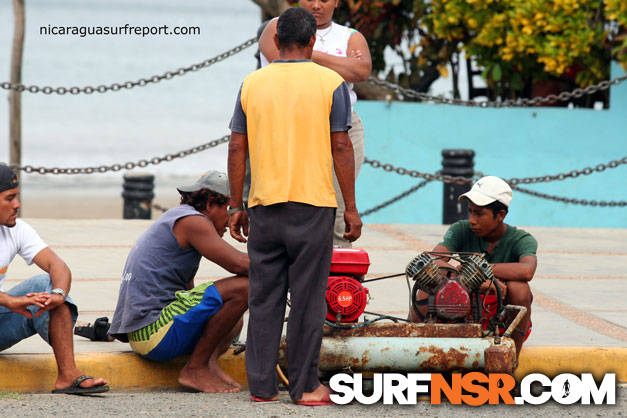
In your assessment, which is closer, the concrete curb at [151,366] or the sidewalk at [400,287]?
the concrete curb at [151,366]

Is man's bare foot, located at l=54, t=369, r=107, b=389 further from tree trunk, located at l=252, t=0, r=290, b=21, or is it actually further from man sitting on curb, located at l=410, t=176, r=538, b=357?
tree trunk, located at l=252, t=0, r=290, b=21

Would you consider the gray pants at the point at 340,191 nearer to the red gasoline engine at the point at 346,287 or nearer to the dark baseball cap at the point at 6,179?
the red gasoline engine at the point at 346,287

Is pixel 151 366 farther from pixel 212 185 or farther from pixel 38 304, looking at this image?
pixel 212 185

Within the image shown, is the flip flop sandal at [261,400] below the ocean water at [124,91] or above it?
below

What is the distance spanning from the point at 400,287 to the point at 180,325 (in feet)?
9.38

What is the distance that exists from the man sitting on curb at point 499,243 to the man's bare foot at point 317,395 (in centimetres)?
80

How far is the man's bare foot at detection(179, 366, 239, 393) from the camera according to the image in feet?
16.8

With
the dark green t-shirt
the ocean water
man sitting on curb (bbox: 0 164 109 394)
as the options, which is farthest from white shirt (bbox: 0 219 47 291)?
the ocean water

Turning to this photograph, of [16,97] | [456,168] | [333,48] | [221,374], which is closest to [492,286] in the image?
[221,374]

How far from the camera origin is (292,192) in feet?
15.1

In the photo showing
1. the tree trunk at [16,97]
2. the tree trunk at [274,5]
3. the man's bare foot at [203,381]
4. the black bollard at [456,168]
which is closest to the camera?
the man's bare foot at [203,381]

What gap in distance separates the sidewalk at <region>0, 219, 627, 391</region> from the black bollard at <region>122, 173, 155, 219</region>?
5.54 feet

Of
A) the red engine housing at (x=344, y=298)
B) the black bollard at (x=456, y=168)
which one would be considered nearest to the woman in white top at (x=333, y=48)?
the red engine housing at (x=344, y=298)

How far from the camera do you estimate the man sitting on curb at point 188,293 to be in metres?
5.07
